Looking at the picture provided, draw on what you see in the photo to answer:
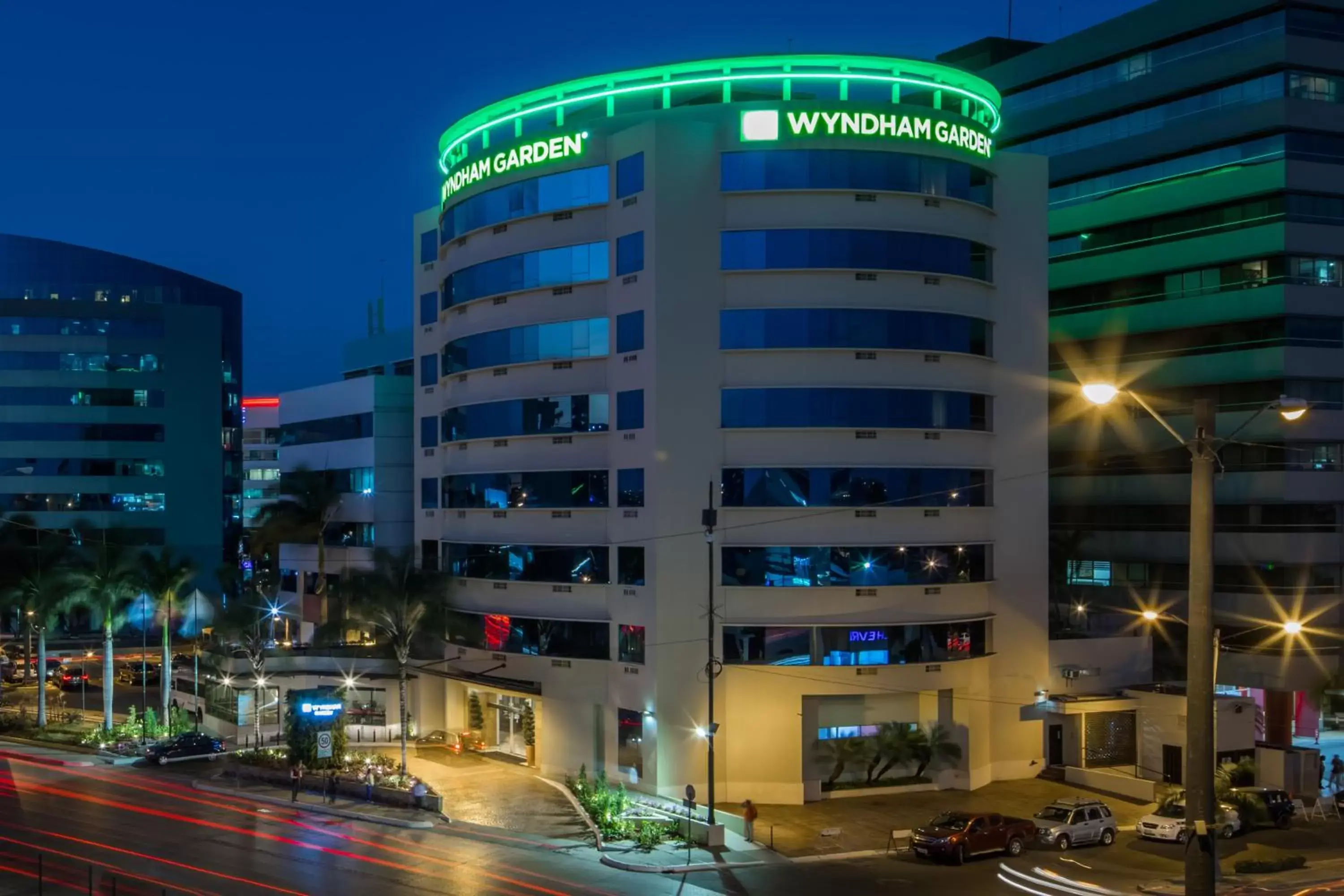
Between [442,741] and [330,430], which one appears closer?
[442,741]

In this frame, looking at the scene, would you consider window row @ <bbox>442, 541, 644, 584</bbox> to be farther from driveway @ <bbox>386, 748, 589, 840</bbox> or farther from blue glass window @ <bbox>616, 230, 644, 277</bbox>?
blue glass window @ <bbox>616, 230, 644, 277</bbox>

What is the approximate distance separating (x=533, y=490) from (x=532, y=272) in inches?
363

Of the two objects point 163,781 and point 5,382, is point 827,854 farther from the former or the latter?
point 5,382

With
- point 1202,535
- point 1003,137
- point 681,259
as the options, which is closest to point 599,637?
point 681,259

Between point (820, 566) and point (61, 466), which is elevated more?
point (61, 466)

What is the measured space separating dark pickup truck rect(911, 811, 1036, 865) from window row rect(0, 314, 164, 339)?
9806 cm

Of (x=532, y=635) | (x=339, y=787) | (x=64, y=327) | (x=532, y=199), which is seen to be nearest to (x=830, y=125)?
(x=532, y=199)

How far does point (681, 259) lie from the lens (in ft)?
162

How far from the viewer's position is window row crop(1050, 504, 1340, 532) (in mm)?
62188

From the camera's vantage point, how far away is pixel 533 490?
5453cm

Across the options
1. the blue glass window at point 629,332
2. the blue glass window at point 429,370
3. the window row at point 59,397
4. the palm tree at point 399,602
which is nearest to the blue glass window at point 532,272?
the blue glass window at point 629,332

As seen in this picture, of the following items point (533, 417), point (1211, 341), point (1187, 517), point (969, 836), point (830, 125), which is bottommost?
point (969, 836)

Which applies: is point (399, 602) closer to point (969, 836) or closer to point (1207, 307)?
point (969, 836)

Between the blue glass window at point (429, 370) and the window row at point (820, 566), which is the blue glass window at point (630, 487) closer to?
the window row at point (820, 566)
